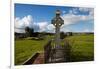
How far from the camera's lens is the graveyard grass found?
7.37ft

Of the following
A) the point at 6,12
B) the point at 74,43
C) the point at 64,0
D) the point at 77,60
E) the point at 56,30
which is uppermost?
the point at 64,0

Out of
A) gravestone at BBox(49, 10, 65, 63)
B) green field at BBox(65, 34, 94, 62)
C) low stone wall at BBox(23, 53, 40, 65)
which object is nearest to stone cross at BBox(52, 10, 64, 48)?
gravestone at BBox(49, 10, 65, 63)

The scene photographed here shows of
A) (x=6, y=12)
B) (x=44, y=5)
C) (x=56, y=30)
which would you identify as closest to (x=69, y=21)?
(x=56, y=30)

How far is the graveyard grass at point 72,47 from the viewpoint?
7.37 feet

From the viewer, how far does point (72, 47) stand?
2.43m

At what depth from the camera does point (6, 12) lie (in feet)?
7.22

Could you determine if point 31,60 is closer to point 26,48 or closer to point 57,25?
point 26,48

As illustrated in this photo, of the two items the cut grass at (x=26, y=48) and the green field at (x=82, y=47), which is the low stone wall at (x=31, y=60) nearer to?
the cut grass at (x=26, y=48)

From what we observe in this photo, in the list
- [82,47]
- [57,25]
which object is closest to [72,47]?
[82,47]

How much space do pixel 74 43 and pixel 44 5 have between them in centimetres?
59

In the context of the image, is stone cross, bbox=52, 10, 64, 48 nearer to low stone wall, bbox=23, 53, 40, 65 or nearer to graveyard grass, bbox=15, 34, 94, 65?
graveyard grass, bbox=15, 34, 94, 65

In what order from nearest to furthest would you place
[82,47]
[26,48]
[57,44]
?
1. [26,48]
2. [57,44]
3. [82,47]

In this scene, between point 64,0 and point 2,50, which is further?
point 64,0
